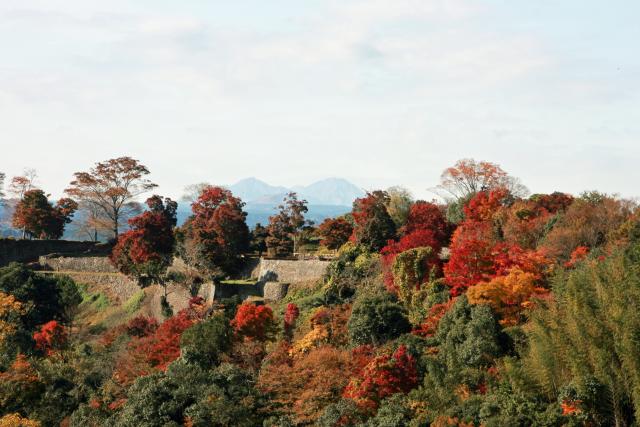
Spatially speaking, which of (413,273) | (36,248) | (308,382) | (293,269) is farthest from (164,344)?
(36,248)

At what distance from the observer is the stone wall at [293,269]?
50.3 m

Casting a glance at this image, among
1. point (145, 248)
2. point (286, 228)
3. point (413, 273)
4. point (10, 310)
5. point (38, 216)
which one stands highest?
point (38, 216)

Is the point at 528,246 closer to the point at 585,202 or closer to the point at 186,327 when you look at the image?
the point at 585,202

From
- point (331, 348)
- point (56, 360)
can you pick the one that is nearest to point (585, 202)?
point (331, 348)

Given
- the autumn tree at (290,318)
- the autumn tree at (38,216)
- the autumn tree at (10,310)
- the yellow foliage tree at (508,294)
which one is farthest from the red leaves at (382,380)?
the autumn tree at (38,216)

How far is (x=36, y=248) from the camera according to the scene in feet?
230

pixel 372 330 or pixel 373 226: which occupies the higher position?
pixel 373 226

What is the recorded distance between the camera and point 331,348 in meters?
36.9

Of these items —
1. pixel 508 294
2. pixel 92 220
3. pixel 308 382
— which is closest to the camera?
pixel 308 382

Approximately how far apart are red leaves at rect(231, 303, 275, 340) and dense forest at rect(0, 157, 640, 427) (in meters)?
0.08

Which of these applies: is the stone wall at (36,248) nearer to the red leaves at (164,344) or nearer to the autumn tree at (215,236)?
the autumn tree at (215,236)

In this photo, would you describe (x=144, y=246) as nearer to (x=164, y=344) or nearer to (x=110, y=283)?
(x=110, y=283)

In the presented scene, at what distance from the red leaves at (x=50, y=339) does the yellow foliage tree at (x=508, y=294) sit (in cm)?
2594

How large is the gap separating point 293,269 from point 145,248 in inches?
505
